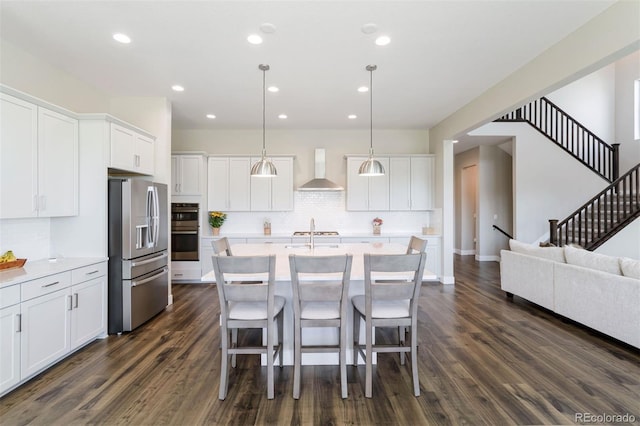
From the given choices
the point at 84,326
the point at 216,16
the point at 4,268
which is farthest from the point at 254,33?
the point at 84,326

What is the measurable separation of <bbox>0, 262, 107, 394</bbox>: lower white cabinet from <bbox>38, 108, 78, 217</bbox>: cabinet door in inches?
26.8

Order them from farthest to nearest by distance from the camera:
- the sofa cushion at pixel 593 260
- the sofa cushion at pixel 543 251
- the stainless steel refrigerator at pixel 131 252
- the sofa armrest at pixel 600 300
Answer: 1. the sofa cushion at pixel 543 251
2. the stainless steel refrigerator at pixel 131 252
3. the sofa cushion at pixel 593 260
4. the sofa armrest at pixel 600 300

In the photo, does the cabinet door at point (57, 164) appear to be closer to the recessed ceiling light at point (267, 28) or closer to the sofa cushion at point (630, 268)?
the recessed ceiling light at point (267, 28)

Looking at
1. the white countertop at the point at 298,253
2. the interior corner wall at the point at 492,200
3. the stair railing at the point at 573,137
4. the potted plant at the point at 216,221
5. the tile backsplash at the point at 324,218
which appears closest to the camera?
the white countertop at the point at 298,253

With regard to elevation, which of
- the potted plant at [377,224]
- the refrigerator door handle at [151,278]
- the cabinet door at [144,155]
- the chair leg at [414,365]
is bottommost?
the chair leg at [414,365]

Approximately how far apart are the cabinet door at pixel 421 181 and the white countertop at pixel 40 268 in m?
5.16

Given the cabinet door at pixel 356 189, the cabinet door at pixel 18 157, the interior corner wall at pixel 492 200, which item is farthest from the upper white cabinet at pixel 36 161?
the interior corner wall at pixel 492 200

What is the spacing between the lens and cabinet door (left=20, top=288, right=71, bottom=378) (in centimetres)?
245

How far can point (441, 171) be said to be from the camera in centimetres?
594

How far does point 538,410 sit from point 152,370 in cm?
300

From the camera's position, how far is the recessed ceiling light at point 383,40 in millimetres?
2953

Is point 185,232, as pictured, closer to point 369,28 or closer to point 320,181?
point 320,181

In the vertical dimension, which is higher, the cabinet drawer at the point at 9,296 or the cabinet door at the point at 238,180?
the cabinet door at the point at 238,180

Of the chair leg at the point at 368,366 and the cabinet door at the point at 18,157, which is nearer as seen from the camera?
the chair leg at the point at 368,366
